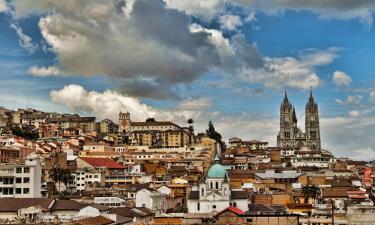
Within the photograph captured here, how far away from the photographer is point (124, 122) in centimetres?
17650

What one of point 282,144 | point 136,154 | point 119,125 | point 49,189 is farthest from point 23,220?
point 282,144

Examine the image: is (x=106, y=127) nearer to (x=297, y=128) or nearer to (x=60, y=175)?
(x=297, y=128)

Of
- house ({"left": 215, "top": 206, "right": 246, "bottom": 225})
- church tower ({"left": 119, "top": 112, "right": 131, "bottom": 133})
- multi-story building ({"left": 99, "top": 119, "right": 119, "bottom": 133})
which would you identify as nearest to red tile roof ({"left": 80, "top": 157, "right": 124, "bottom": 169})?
house ({"left": 215, "top": 206, "right": 246, "bottom": 225})

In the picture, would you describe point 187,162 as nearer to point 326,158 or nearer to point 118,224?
point 326,158

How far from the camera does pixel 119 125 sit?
17838cm

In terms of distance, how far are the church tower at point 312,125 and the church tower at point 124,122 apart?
1983 inches

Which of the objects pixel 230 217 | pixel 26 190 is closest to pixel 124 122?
pixel 26 190

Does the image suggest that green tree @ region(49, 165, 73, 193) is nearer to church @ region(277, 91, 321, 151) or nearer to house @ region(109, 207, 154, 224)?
house @ region(109, 207, 154, 224)

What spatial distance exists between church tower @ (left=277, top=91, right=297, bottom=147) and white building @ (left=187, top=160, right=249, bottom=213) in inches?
4694

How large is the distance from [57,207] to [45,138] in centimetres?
9240

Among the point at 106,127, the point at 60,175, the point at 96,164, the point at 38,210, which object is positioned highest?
the point at 106,127

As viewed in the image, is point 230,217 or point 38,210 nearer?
point 38,210

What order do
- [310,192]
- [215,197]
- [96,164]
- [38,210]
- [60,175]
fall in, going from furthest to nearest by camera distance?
[96,164] < [60,175] < [310,192] < [215,197] < [38,210]

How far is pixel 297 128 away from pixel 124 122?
5195cm
